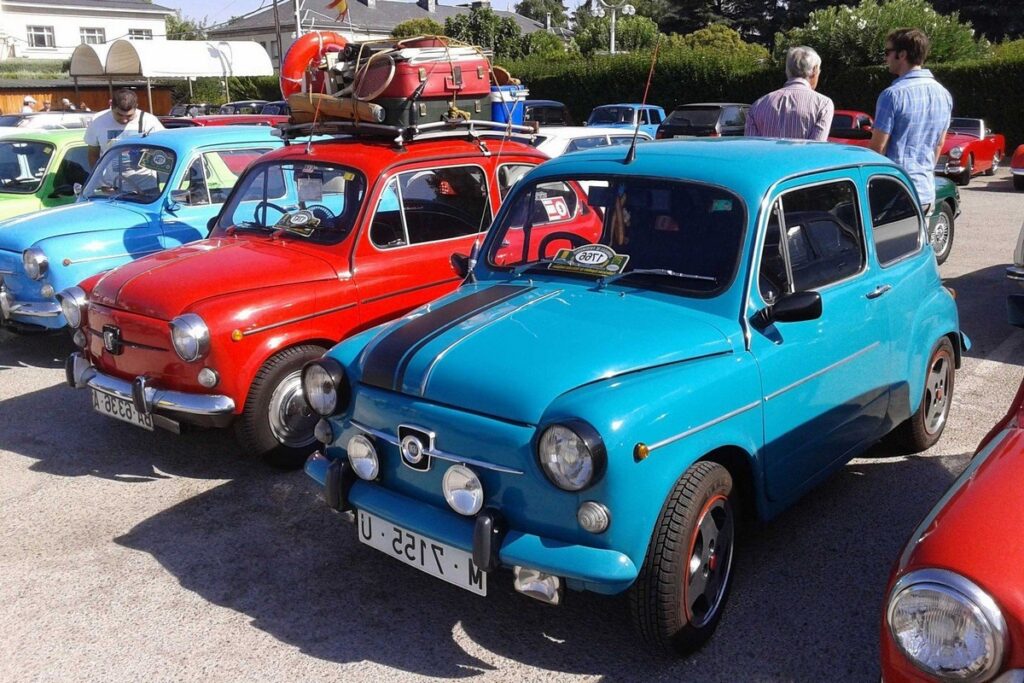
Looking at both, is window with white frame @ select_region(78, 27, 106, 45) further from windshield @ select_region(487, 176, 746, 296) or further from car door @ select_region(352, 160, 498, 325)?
windshield @ select_region(487, 176, 746, 296)

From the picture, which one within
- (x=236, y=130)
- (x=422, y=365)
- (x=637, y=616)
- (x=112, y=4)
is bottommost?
(x=637, y=616)

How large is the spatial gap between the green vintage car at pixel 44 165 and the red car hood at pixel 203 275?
14.0ft

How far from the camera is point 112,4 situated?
2474 inches

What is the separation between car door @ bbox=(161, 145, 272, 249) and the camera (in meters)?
7.66

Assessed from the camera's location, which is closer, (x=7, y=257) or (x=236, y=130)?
(x=7, y=257)

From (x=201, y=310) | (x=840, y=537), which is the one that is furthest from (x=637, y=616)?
(x=201, y=310)

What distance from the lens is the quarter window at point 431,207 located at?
5.93 m

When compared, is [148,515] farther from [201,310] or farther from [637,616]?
[637,616]

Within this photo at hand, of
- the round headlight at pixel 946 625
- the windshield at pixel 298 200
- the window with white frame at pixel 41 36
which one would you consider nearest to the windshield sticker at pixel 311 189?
the windshield at pixel 298 200

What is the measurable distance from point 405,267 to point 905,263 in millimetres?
2807

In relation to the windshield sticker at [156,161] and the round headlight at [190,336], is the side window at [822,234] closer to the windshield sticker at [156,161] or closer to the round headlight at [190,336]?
the round headlight at [190,336]

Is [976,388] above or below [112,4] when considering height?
below

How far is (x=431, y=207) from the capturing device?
6.20m

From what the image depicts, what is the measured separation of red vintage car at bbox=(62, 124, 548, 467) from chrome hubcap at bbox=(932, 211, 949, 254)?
6.02 m
